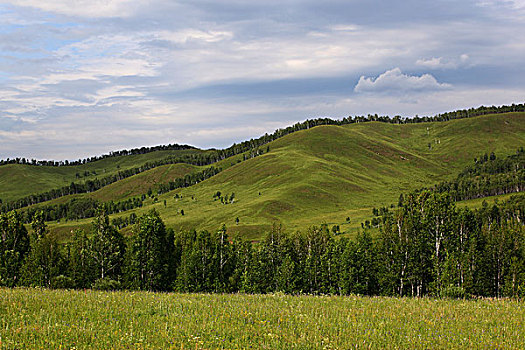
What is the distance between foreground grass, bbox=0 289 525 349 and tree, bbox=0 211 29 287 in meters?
57.8

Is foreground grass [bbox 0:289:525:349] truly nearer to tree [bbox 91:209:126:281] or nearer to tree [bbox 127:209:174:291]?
tree [bbox 127:209:174:291]

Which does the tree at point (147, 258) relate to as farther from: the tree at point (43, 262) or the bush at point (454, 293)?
the bush at point (454, 293)

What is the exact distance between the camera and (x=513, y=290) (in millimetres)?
70562

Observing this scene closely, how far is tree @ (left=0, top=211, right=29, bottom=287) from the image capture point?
214 feet

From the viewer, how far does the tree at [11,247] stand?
214 ft

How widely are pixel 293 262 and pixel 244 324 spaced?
66.9m

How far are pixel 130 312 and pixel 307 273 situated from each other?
2791 inches

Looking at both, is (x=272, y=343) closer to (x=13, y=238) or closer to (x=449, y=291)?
(x=449, y=291)

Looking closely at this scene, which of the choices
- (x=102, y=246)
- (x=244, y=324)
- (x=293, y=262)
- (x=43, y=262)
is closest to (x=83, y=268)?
(x=102, y=246)

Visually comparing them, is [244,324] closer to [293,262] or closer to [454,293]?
[454,293]

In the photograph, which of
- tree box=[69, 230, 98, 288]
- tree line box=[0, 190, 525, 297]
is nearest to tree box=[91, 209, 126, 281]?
tree line box=[0, 190, 525, 297]

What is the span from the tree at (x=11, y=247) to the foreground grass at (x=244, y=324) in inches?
2276

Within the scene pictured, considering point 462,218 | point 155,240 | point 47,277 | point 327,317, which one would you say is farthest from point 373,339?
point 462,218

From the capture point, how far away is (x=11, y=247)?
222 feet
